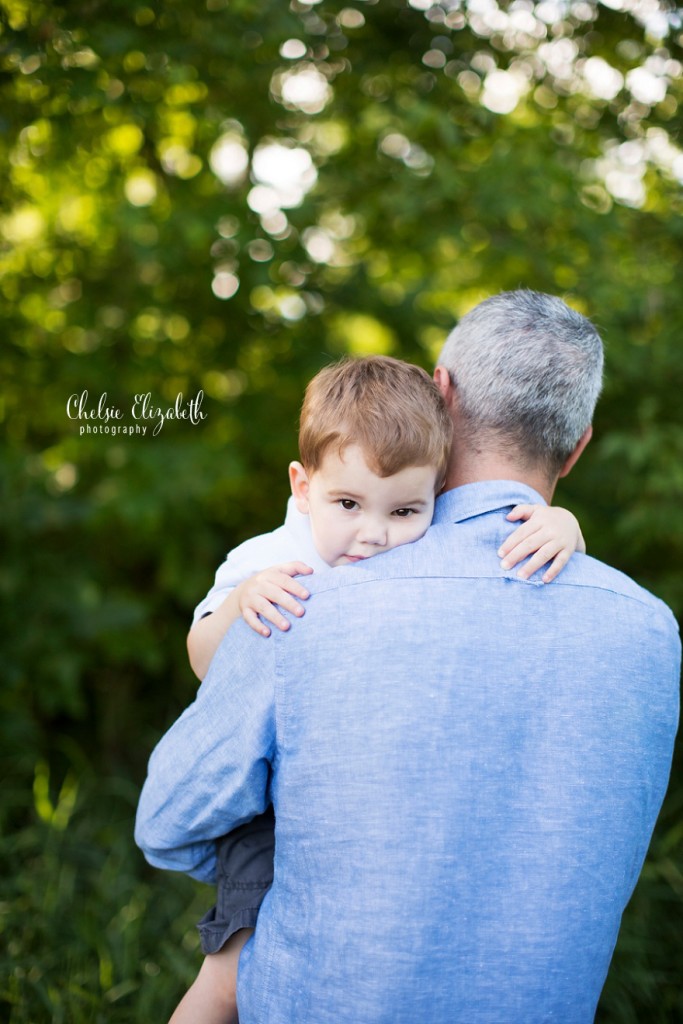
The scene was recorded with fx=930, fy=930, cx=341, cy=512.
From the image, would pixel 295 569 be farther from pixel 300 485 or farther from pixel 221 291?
pixel 221 291

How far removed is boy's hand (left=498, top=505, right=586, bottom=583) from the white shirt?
0.43 m

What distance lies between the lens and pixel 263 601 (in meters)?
1.51

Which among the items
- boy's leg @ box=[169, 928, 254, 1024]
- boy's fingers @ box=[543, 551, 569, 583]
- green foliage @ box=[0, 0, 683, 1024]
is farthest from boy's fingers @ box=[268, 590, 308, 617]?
green foliage @ box=[0, 0, 683, 1024]

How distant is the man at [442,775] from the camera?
1.43 meters

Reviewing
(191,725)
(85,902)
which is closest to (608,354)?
(191,725)

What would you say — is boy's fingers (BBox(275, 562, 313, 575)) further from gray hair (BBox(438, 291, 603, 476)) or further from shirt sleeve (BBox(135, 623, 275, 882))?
gray hair (BBox(438, 291, 603, 476))

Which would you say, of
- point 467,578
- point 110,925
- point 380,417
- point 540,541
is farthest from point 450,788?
point 110,925

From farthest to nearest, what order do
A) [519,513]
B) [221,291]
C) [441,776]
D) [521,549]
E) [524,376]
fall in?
1. [221,291]
2. [524,376]
3. [519,513]
4. [521,549]
5. [441,776]

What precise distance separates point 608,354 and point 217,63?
1.69 m

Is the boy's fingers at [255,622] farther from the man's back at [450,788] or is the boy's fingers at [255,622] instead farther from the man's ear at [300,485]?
the man's ear at [300,485]

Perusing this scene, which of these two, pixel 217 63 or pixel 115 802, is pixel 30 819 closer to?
pixel 115 802

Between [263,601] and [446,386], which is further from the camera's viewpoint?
[446,386]

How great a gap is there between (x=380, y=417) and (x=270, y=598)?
40 centimetres

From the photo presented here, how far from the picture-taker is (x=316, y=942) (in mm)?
1484
